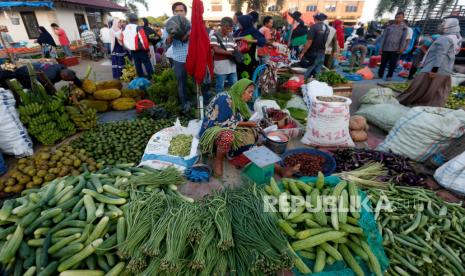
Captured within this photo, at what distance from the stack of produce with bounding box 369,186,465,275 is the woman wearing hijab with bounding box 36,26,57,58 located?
1246 centimetres

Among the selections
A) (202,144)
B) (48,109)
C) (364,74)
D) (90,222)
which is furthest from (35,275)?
(364,74)

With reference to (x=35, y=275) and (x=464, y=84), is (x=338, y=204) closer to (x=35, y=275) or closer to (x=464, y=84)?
(x=35, y=275)

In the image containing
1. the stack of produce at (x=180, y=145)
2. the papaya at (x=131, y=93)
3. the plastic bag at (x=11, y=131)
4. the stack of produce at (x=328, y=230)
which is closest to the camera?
the stack of produce at (x=328, y=230)

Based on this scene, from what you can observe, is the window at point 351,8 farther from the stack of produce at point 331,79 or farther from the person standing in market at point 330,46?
the stack of produce at point 331,79

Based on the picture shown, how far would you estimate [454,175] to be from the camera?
2791mm

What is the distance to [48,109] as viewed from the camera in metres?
3.69

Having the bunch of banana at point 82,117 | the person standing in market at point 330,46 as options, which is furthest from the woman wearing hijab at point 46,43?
the person standing in market at point 330,46

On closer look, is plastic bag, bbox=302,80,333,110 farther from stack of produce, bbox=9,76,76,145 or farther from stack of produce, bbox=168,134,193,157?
stack of produce, bbox=9,76,76,145

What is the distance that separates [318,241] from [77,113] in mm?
4203

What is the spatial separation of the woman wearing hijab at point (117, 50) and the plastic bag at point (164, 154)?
4.92 metres

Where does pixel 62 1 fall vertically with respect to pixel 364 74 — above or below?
above

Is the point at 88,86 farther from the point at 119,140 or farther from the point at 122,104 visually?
the point at 119,140

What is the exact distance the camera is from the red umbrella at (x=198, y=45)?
11.7ft

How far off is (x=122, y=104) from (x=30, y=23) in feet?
40.8
